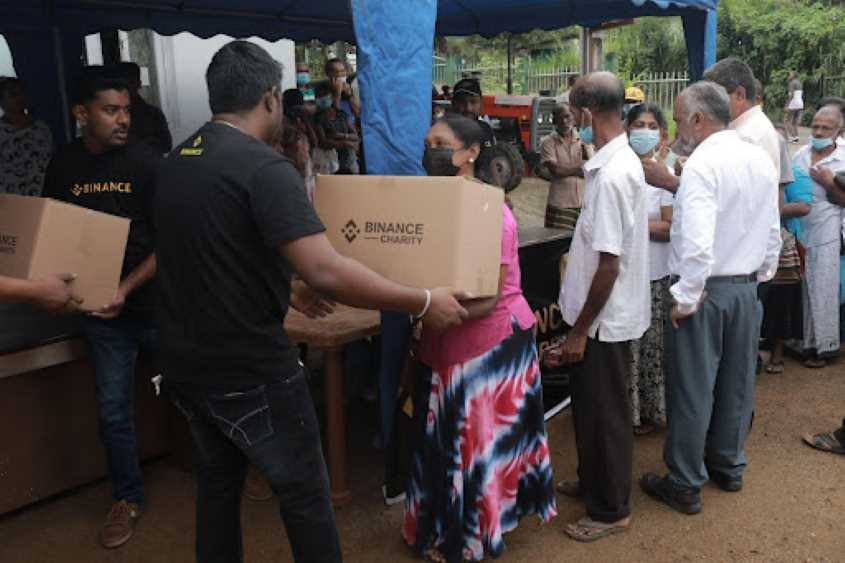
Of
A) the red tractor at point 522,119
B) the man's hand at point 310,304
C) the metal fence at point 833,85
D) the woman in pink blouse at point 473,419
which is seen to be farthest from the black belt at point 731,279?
the metal fence at point 833,85

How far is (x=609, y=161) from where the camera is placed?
8.47 feet

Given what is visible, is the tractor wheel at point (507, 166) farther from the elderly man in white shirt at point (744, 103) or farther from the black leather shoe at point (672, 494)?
the black leather shoe at point (672, 494)

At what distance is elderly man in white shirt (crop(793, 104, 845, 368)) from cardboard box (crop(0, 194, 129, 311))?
164 inches

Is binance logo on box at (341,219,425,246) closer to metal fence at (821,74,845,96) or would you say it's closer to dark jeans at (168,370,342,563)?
dark jeans at (168,370,342,563)

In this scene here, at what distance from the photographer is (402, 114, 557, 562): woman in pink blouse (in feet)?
8.08

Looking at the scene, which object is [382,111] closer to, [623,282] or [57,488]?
[623,282]

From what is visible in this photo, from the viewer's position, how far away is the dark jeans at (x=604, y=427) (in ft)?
9.05

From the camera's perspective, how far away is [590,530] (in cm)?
290

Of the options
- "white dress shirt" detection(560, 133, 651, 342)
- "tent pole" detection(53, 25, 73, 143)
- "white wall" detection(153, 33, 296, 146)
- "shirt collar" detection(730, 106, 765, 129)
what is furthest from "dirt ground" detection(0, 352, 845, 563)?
"white wall" detection(153, 33, 296, 146)

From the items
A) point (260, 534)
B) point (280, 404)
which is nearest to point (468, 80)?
point (260, 534)

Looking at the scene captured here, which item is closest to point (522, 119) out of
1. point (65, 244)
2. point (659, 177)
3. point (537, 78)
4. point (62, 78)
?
point (537, 78)

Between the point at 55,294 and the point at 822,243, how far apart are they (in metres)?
4.58

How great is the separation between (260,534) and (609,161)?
203cm

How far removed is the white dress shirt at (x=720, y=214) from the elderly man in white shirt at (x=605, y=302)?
155 millimetres
